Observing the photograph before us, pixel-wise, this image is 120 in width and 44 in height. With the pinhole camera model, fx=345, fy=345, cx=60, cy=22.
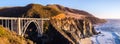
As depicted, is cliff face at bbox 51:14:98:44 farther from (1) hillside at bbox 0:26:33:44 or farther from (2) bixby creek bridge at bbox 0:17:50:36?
(1) hillside at bbox 0:26:33:44

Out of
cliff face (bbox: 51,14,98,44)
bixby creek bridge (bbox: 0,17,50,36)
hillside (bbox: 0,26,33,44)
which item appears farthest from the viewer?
cliff face (bbox: 51,14,98,44)

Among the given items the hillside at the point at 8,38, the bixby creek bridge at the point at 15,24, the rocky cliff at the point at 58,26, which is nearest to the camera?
the hillside at the point at 8,38

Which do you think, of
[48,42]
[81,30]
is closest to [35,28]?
[48,42]

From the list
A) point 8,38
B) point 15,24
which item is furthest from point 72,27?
point 8,38

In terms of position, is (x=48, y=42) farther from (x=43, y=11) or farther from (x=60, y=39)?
(x=43, y=11)

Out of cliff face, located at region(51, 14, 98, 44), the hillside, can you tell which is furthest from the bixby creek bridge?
cliff face, located at region(51, 14, 98, 44)

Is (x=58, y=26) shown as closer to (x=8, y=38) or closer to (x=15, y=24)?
(x=15, y=24)

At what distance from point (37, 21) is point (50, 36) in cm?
629

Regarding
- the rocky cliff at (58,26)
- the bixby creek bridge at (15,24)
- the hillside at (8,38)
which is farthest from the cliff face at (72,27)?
the hillside at (8,38)

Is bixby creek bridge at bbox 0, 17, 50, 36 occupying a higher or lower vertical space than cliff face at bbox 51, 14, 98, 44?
higher

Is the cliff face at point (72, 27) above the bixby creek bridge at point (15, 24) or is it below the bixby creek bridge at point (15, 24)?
below

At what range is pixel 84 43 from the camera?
295 ft

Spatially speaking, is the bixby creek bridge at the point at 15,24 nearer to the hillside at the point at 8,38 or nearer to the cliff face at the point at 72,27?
the hillside at the point at 8,38

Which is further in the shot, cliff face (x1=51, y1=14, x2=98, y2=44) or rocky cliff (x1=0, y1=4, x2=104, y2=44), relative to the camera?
cliff face (x1=51, y1=14, x2=98, y2=44)
